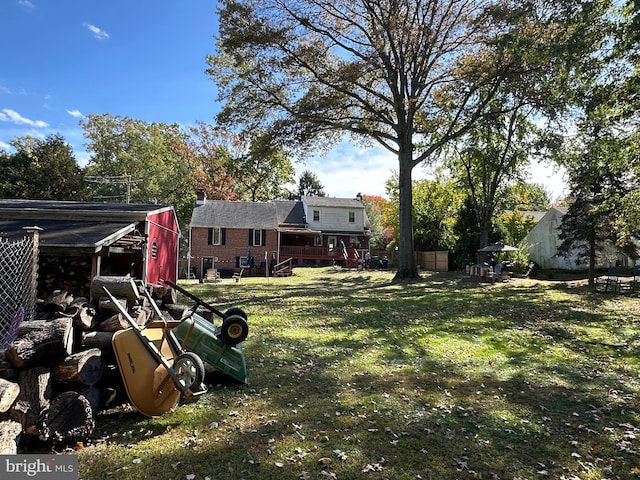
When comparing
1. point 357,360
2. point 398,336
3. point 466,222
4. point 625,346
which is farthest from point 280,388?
point 466,222

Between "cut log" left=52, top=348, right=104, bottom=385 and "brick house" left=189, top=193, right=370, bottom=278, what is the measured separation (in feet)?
80.3

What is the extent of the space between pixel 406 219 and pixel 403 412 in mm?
17704

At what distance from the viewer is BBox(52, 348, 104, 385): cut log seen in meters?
4.25

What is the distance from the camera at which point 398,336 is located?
363 inches

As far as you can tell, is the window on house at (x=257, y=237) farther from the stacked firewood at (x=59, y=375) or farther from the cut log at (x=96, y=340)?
the cut log at (x=96, y=340)

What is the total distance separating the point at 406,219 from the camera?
21.9m

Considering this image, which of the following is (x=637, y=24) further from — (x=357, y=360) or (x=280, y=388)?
(x=280, y=388)

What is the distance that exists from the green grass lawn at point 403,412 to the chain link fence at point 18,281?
186cm

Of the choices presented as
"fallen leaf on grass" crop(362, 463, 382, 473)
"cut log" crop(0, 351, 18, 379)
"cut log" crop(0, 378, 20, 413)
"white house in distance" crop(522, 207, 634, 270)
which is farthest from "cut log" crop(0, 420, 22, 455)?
"white house in distance" crop(522, 207, 634, 270)

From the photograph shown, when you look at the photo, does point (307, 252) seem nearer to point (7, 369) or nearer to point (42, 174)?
point (42, 174)

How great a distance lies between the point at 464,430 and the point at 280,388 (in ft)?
8.40

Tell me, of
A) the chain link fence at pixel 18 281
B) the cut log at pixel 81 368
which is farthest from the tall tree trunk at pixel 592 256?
the chain link fence at pixel 18 281

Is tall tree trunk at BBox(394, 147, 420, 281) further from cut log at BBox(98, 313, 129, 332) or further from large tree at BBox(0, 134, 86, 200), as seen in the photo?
large tree at BBox(0, 134, 86, 200)

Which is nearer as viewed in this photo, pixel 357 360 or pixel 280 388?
pixel 280 388
